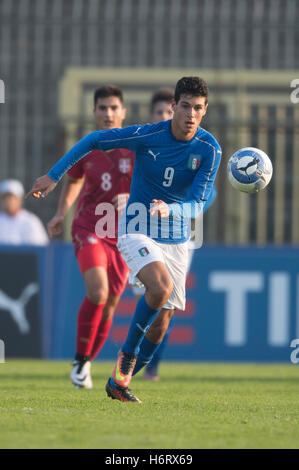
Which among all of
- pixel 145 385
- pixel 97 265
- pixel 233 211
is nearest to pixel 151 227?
pixel 97 265

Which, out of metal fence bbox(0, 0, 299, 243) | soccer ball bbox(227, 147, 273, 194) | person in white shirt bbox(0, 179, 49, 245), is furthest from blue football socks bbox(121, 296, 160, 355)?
metal fence bbox(0, 0, 299, 243)

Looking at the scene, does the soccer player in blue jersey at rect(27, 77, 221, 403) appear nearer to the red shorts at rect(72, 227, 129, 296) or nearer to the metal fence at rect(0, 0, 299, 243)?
the red shorts at rect(72, 227, 129, 296)

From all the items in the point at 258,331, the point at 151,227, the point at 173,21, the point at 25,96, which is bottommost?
the point at 258,331

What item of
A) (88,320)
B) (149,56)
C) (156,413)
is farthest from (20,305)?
(156,413)

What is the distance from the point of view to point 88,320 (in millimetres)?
7781

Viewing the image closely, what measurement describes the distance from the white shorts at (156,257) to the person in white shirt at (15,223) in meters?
5.25

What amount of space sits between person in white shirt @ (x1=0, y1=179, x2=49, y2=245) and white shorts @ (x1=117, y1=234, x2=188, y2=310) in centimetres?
525

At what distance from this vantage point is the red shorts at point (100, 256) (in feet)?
25.4

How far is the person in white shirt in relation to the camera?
11773 millimetres

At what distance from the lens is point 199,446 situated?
444cm

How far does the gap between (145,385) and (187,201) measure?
2.00m

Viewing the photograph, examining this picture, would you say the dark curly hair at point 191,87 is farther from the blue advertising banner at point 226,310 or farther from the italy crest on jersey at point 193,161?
the blue advertising banner at point 226,310

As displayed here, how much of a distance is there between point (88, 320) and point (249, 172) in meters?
1.82
